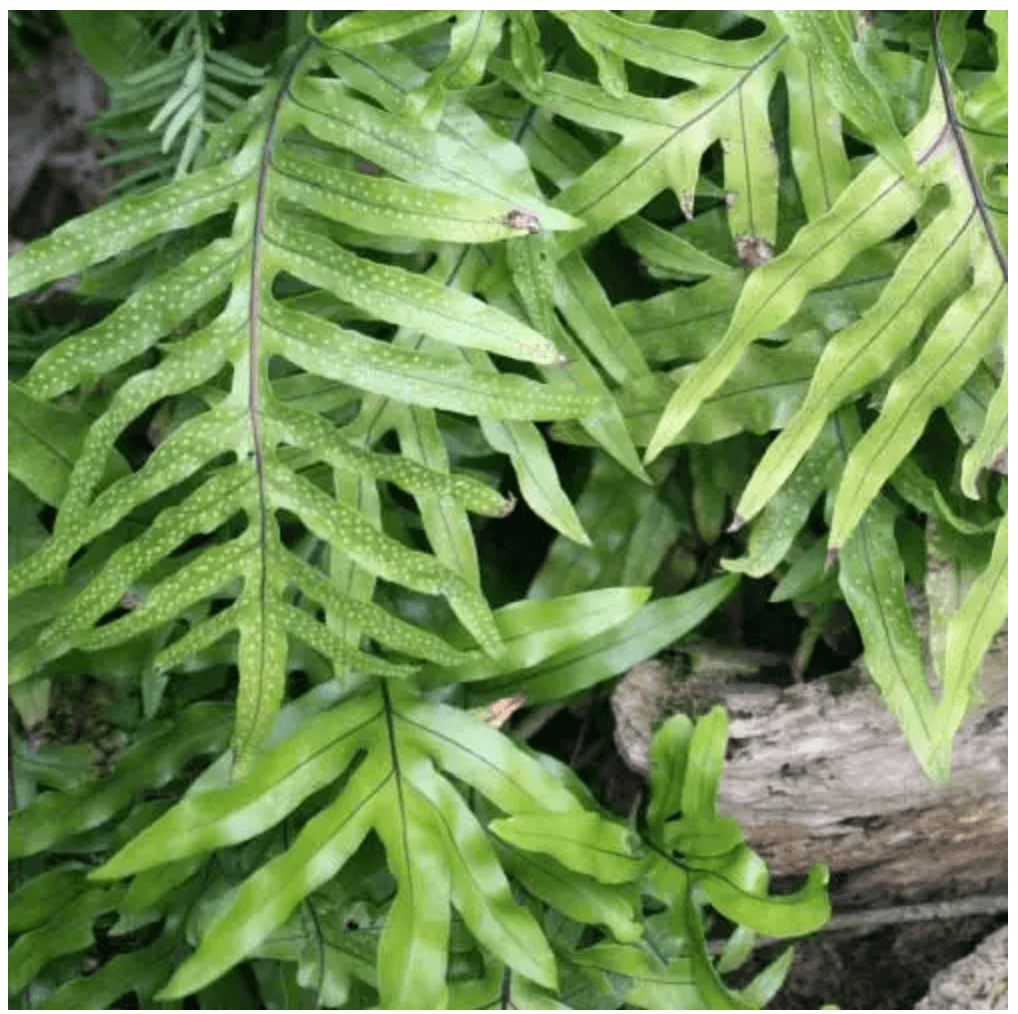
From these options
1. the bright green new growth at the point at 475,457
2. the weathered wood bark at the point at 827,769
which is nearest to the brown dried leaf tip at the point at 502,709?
the bright green new growth at the point at 475,457

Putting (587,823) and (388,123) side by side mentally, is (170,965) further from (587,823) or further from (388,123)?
(388,123)

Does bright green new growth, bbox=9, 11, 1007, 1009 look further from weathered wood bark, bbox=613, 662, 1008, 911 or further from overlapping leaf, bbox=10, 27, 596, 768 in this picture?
weathered wood bark, bbox=613, 662, 1008, 911

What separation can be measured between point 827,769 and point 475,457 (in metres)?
0.45

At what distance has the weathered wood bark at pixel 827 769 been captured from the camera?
1326 mm

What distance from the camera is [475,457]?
1312mm

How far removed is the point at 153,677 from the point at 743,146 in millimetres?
689

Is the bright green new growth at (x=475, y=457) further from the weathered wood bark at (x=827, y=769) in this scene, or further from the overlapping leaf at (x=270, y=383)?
the weathered wood bark at (x=827, y=769)

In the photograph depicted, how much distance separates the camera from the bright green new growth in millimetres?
1089

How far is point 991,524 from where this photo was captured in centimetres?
118

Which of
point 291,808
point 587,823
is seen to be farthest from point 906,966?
point 291,808

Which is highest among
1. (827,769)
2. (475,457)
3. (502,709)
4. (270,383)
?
(270,383)

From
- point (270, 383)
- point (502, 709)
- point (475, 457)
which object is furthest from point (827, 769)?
point (270, 383)

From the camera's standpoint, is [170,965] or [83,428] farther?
[170,965]

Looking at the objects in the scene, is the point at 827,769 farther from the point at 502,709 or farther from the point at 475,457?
the point at 475,457
